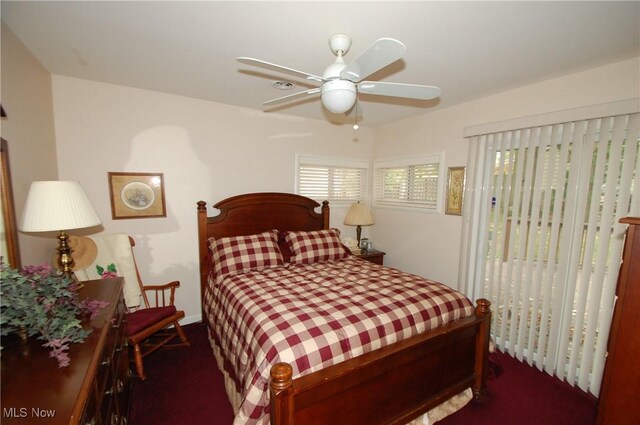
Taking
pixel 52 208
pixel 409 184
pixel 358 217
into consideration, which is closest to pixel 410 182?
pixel 409 184

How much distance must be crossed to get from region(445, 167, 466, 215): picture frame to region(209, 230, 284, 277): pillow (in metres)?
1.94

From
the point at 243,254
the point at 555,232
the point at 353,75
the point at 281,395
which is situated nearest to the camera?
the point at 281,395

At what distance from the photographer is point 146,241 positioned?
9.03 ft

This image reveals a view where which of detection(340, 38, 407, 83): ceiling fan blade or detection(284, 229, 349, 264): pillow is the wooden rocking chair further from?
detection(340, 38, 407, 83): ceiling fan blade

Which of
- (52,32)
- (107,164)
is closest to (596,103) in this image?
(52,32)

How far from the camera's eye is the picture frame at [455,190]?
2891mm

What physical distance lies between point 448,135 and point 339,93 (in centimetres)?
204

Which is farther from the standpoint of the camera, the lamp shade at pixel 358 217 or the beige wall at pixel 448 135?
the lamp shade at pixel 358 217

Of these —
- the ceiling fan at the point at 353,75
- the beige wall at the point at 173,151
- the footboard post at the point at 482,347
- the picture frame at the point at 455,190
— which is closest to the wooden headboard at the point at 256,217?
the beige wall at the point at 173,151

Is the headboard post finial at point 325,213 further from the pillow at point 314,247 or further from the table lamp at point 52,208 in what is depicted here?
the table lamp at point 52,208

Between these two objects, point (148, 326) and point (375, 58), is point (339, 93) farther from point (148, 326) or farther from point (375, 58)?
point (148, 326)

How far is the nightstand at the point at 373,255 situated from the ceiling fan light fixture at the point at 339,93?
2303 mm

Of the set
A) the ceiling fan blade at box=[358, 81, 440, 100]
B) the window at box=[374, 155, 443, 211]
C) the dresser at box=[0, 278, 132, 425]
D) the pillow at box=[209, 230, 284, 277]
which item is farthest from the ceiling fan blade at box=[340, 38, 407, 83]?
the window at box=[374, 155, 443, 211]

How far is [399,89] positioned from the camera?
63.1 inches
